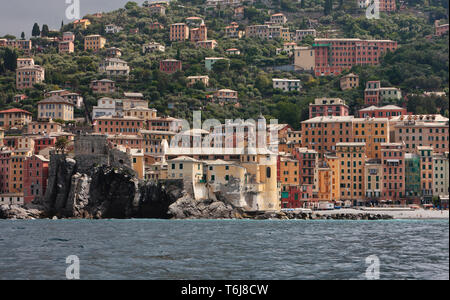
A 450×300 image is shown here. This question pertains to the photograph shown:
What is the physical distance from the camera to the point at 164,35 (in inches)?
6796

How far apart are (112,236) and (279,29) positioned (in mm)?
125231

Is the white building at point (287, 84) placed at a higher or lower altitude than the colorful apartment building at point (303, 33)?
lower

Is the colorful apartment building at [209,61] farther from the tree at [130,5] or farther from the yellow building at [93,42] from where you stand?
the tree at [130,5]

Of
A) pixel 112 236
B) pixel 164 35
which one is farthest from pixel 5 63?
pixel 112 236

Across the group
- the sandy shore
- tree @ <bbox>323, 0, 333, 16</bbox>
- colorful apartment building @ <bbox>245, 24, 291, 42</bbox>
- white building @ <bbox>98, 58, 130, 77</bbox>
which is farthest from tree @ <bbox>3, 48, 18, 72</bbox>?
the sandy shore

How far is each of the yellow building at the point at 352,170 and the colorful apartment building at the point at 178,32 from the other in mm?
81880

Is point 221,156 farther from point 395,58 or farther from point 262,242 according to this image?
point 395,58

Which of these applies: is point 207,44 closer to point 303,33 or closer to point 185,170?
A: point 303,33

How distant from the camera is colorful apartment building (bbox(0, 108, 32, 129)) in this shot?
11525cm

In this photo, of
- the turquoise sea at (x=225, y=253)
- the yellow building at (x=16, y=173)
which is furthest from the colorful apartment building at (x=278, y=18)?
the turquoise sea at (x=225, y=253)

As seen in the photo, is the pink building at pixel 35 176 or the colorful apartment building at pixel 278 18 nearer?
the pink building at pixel 35 176

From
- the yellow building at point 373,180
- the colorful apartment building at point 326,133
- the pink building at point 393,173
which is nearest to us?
the pink building at point 393,173

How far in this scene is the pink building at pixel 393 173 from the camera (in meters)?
90.4

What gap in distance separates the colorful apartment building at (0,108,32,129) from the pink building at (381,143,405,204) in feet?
182
